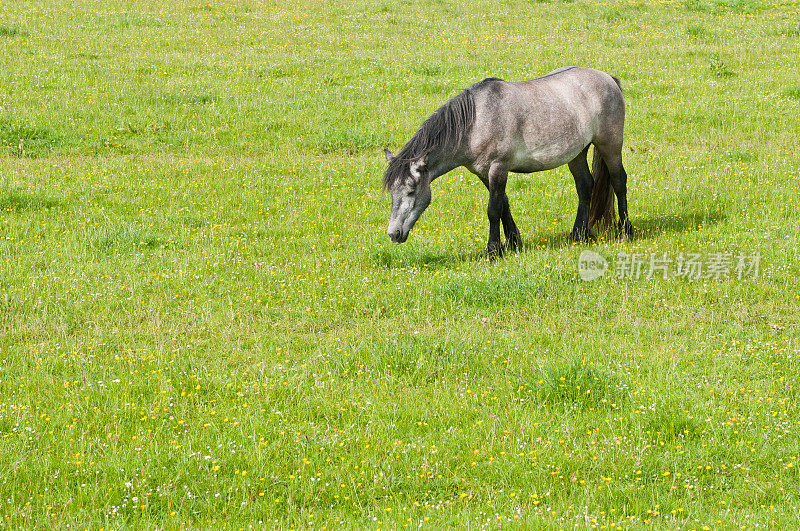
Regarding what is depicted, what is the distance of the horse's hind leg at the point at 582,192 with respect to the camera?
11.0m

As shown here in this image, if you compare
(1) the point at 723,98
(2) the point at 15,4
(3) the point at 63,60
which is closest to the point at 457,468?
(1) the point at 723,98

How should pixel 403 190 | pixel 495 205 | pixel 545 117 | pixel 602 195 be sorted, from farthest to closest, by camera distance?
1. pixel 602 195
2. pixel 545 117
3. pixel 495 205
4. pixel 403 190

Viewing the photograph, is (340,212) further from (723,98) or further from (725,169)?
(723,98)

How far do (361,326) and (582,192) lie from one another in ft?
15.0

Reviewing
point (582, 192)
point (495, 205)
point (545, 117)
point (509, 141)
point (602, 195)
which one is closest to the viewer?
point (509, 141)

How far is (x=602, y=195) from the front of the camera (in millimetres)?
11305

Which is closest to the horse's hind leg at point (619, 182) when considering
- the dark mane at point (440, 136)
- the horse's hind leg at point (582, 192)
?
the horse's hind leg at point (582, 192)

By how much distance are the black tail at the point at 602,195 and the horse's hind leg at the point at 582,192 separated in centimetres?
12

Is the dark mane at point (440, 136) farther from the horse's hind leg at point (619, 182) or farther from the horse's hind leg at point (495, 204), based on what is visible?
the horse's hind leg at point (619, 182)

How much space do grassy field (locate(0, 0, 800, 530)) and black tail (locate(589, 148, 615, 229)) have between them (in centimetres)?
60

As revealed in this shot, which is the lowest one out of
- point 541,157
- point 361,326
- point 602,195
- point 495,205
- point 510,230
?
point 361,326

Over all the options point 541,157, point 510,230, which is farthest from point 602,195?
point 510,230

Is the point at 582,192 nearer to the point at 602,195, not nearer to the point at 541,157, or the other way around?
the point at 602,195

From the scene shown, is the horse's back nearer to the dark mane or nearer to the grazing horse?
the grazing horse
